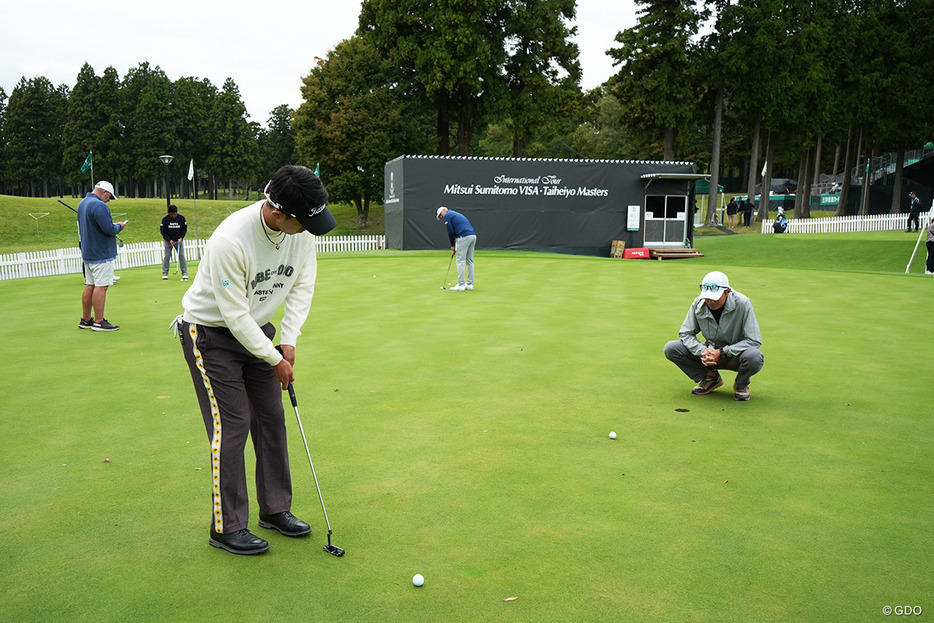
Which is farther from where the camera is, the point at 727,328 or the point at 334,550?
the point at 727,328

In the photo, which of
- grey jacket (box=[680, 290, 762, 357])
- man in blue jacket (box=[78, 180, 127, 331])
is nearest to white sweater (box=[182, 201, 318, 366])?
grey jacket (box=[680, 290, 762, 357])

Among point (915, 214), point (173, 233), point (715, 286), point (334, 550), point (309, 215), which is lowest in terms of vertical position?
point (334, 550)

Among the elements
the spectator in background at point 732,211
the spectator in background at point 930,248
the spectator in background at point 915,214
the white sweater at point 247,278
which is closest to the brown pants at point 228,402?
the white sweater at point 247,278

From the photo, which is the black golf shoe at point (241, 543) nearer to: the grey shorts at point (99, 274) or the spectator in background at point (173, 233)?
the grey shorts at point (99, 274)

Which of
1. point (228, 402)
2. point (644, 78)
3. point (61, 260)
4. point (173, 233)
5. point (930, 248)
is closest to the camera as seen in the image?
point (228, 402)

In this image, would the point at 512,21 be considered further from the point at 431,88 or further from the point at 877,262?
the point at 877,262

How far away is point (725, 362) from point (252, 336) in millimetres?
4697

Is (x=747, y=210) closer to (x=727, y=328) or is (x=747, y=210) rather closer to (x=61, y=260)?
(x=61, y=260)

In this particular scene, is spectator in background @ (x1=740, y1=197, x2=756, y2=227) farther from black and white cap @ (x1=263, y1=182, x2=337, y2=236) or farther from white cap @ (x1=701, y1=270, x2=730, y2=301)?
black and white cap @ (x1=263, y1=182, x2=337, y2=236)

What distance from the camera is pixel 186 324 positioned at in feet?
12.4

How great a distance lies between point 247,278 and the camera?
3.63 meters

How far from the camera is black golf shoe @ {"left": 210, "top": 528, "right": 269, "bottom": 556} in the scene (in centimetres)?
374

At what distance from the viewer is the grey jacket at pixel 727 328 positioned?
21.6 ft

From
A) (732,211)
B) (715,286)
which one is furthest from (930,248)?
(732,211)
